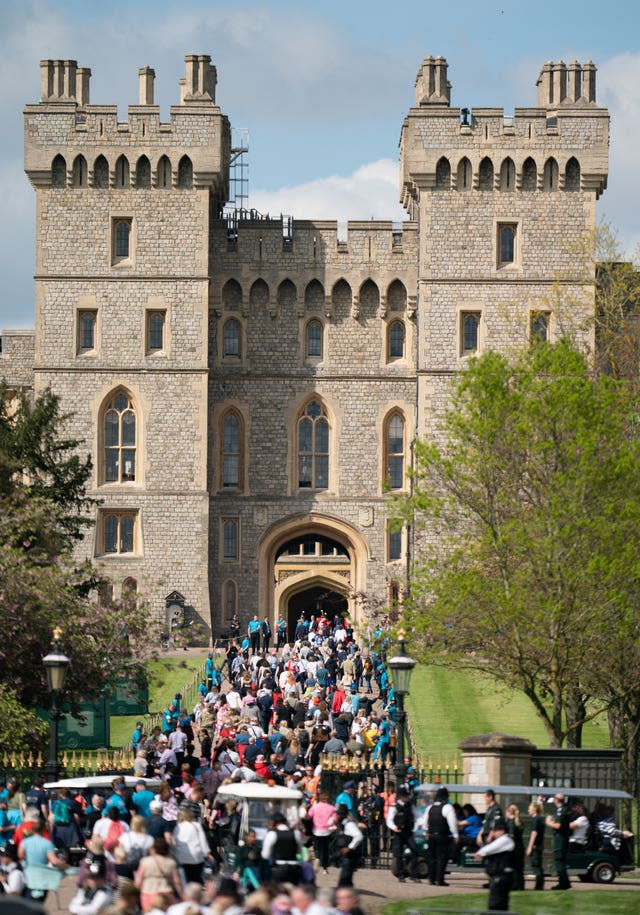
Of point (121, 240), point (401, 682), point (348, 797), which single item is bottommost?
point (348, 797)

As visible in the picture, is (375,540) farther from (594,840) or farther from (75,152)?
(594,840)

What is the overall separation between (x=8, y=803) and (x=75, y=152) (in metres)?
34.7

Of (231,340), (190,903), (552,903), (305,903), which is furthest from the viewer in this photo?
(231,340)

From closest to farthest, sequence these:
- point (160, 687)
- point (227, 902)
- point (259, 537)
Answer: point (227, 902) → point (160, 687) → point (259, 537)

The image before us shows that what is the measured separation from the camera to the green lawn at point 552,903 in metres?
24.5

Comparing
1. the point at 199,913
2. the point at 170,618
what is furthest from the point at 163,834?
the point at 170,618

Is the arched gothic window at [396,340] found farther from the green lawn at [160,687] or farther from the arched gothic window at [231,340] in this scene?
the green lawn at [160,687]

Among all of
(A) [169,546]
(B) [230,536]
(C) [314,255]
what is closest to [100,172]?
(C) [314,255]

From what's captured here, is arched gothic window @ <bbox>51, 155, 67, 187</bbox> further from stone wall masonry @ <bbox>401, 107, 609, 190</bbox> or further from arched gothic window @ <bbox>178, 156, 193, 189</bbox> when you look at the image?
stone wall masonry @ <bbox>401, 107, 609, 190</bbox>

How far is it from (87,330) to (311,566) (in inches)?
503

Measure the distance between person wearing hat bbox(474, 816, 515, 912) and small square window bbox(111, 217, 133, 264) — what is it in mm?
35966

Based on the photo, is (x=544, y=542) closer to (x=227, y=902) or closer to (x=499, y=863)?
(x=499, y=863)

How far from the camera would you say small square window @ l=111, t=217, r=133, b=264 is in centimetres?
5838

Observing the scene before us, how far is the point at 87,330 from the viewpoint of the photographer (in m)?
58.4
